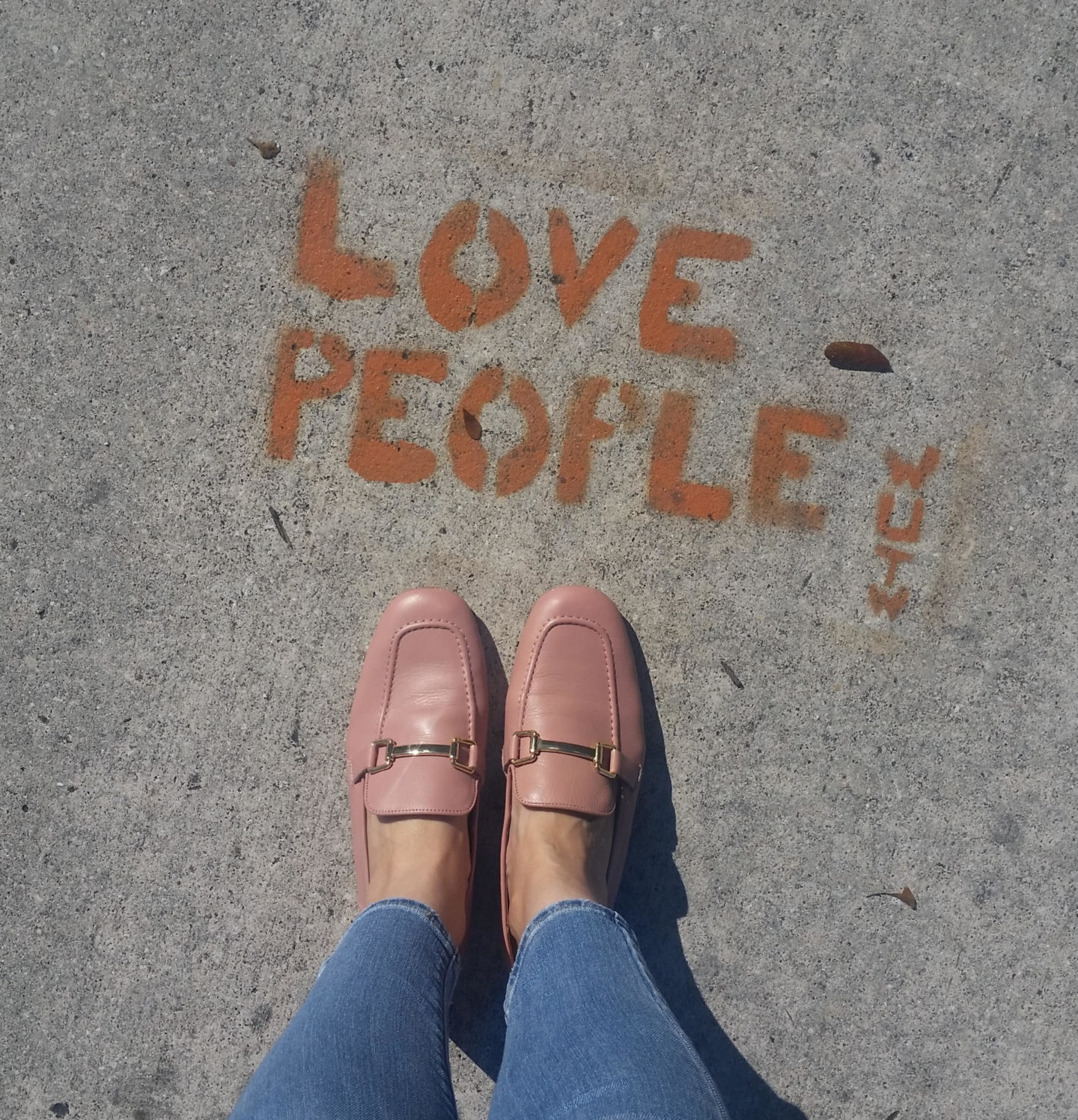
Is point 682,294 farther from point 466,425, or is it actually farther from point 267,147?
point 267,147

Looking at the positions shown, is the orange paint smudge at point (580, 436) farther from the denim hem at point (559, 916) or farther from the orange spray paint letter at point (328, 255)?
the denim hem at point (559, 916)

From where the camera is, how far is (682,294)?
5.85 ft

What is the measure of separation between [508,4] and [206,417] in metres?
1.16

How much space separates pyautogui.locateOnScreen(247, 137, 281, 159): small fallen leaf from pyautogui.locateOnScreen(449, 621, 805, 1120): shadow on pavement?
1.37m

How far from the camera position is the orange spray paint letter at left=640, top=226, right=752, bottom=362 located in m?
1.78

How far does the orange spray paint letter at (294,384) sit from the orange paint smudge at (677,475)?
2.38 feet

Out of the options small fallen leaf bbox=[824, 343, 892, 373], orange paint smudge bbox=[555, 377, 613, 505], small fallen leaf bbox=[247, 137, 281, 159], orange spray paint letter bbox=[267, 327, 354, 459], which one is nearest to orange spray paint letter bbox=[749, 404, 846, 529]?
small fallen leaf bbox=[824, 343, 892, 373]

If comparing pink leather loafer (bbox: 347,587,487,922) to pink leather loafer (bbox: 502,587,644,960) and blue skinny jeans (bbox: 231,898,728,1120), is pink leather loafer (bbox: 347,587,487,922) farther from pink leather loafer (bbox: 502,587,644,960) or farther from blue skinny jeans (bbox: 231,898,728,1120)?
blue skinny jeans (bbox: 231,898,728,1120)

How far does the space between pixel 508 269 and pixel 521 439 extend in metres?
0.39

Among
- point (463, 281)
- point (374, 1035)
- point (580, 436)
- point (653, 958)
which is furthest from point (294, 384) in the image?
point (653, 958)

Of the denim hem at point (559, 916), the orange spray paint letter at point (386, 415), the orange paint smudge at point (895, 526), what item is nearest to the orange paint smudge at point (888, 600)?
the orange paint smudge at point (895, 526)

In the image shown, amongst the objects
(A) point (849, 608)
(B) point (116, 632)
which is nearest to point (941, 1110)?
(A) point (849, 608)

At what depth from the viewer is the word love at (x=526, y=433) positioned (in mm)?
1784

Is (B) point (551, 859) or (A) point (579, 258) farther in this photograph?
(A) point (579, 258)
